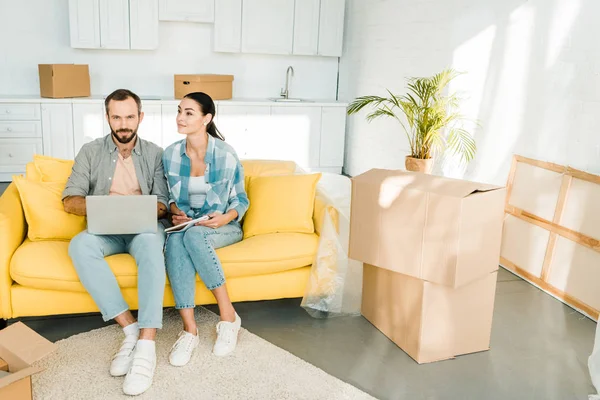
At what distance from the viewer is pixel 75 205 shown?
271 cm

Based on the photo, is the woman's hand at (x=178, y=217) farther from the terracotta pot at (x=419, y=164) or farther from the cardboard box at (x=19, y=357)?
the terracotta pot at (x=419, y=164)

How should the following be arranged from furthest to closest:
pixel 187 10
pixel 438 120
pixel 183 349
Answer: pixel 187 10 → pixel 438 120 → pixel 183 349

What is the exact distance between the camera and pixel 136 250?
2584 millimetres

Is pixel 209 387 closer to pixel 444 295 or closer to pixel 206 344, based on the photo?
pixel 206 344

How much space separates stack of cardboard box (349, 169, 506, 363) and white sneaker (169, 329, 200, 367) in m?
0.81

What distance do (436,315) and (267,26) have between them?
4.41 m

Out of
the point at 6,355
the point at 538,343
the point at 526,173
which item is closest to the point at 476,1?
the point at 526,173

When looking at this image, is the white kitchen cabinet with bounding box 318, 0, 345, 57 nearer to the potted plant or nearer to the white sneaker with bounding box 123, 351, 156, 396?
the potted plant

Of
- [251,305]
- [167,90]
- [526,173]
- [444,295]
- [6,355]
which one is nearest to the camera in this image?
[6,355]

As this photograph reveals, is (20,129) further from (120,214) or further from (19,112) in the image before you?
(120,214)

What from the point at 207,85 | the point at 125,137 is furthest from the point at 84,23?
the point at 125,137

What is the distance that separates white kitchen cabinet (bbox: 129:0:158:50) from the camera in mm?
5836

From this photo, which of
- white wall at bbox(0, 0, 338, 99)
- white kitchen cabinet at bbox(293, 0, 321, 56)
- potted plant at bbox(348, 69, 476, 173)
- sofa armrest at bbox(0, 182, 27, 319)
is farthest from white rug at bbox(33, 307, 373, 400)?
white kitchen cabinet at bbox(293, 0, 321, 56)

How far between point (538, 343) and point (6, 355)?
228 centimetres
